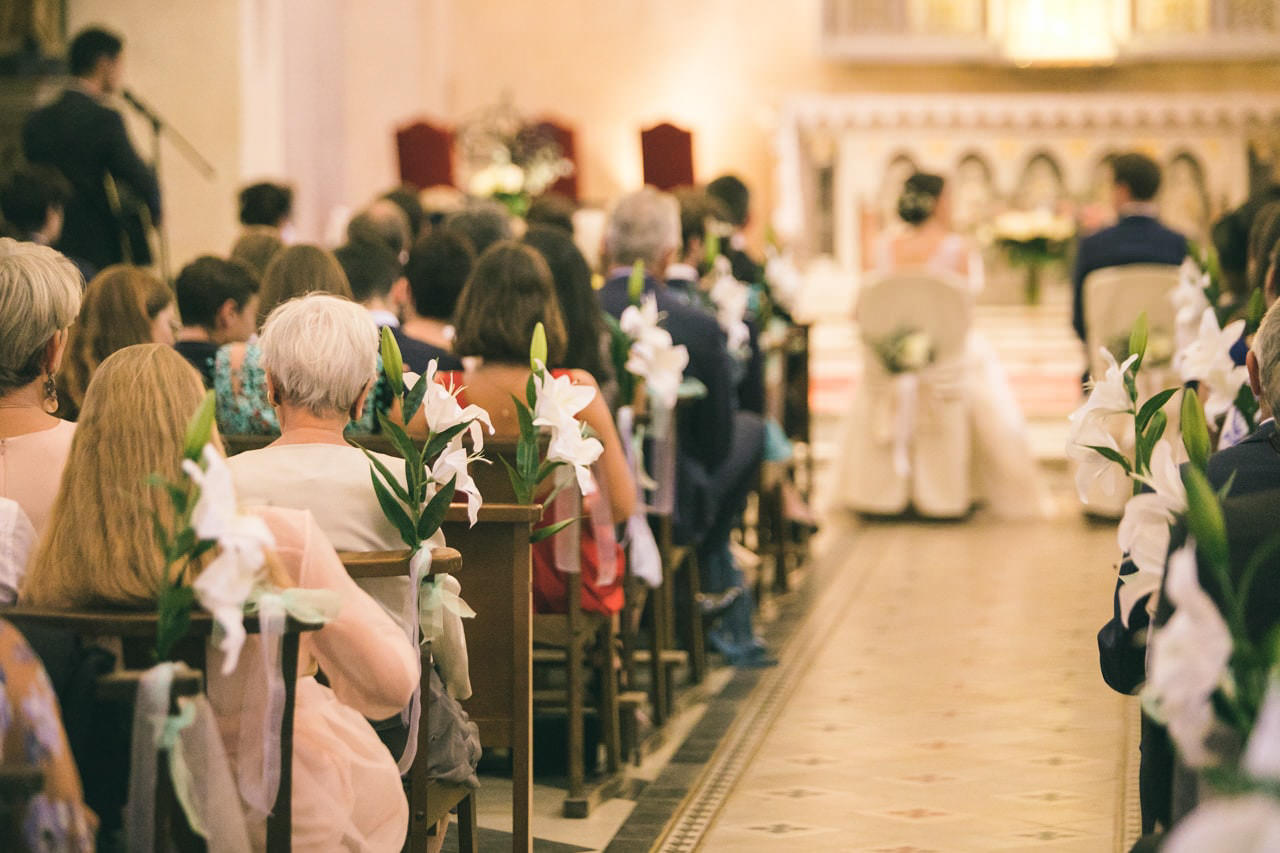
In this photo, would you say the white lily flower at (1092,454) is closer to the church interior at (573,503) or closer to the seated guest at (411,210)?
the church interior at (573,503)

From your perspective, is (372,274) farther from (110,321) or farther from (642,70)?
(642,70)

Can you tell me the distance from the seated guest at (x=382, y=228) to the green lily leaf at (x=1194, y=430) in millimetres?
2963

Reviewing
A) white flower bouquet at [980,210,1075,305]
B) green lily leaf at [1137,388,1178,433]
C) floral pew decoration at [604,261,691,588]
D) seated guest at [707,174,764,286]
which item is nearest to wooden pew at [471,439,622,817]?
floral pew decoration at [604,261,691,588]

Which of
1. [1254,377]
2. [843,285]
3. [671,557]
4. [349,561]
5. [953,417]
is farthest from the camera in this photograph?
[843,285]

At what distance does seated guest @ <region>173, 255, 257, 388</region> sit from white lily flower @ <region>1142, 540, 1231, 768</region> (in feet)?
10.6

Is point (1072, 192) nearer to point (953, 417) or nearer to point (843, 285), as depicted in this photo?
point (843, 285)

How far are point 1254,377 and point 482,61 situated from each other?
41.6ft

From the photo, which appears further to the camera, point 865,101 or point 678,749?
point 865,101

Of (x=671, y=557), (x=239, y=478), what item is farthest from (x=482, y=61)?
(x=239, y=478)

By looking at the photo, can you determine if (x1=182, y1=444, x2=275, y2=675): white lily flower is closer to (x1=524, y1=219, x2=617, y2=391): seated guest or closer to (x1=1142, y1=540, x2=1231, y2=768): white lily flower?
(x1=1142, y1=540, x2=1231, y2=768): white lily flower

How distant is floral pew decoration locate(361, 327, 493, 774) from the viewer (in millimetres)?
2980

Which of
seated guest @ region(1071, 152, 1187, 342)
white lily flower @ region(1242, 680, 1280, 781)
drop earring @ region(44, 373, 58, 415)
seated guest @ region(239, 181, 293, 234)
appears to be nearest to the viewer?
white lily flower @ region(1242, 680, 1280, 781)

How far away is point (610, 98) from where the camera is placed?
15211 millimetres

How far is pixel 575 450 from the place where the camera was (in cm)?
362
